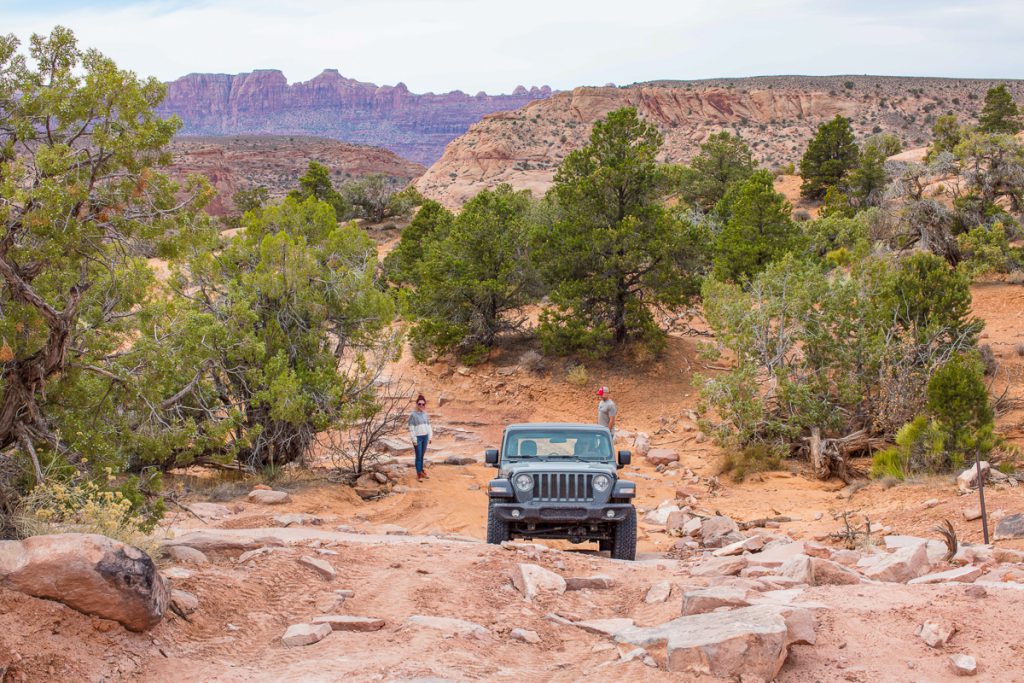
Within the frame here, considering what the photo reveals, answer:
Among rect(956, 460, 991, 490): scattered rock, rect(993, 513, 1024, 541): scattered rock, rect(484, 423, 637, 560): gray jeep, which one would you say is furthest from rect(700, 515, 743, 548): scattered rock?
rect(956, 460, 991, 490): scattered rock

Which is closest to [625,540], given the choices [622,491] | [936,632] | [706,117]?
[622,491]

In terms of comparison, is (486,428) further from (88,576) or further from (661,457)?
(88,576)

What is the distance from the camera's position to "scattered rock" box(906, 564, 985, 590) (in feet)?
24.7

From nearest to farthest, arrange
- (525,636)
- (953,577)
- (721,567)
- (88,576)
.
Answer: (88,576) < (525,636) < (953,577) < (721,567)

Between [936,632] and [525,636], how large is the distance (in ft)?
9.58

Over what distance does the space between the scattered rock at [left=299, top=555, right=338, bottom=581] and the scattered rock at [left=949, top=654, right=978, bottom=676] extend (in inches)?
197

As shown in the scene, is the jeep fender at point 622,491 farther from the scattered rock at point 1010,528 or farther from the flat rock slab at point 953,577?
the scattered rock at point 1010,528

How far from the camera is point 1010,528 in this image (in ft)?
33.4

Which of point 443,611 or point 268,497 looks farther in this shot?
point 268,497

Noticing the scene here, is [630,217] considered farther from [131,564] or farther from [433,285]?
[131,564]

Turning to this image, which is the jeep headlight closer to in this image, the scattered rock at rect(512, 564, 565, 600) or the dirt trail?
the dirt trail

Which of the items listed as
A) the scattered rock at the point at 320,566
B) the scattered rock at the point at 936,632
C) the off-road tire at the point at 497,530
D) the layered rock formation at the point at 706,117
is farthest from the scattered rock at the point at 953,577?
the layered rock formation at the point at 706,117

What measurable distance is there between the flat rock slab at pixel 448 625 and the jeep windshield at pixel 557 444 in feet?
12.8

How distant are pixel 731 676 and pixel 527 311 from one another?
2358cm
